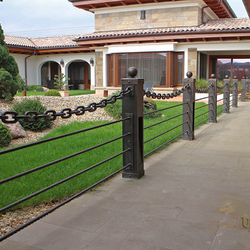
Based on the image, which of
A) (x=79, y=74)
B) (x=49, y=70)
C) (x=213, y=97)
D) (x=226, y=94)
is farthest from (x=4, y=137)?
(x=49, y=70)

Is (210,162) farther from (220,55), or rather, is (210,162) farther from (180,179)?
(220,55)

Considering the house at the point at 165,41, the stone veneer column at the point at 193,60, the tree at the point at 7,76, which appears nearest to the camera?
the tree at the point at 7,76

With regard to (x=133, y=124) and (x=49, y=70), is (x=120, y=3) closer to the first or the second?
(x=49, y=70)

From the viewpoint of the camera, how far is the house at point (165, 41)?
1753 cm

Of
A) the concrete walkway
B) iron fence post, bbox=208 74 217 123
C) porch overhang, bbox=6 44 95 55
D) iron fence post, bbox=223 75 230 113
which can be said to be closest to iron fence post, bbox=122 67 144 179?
the concrete walkway

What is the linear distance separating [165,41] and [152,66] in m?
1.58

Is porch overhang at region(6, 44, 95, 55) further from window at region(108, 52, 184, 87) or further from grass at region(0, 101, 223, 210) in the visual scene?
grass at region(0, 101, 223, 210)

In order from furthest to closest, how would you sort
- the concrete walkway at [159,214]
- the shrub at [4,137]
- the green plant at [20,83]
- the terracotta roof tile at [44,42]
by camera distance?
1. the terracotta roof tile at [44,42]
2. the green plant at [20,83]
3. the shrub at [4,137]
4. the concrete walkway at [159,214]

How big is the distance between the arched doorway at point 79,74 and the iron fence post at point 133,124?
23687 millimetres

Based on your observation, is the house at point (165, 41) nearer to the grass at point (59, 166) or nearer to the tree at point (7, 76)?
the tree at point (7, 76)

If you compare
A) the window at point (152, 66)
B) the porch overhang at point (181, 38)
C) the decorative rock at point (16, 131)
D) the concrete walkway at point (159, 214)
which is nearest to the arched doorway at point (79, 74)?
the porch overhang at point (181, 38)

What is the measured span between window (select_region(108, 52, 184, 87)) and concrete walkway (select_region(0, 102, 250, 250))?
1364 cm

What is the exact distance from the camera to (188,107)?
6641 mm

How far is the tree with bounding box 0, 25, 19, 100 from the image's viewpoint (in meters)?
10.2
